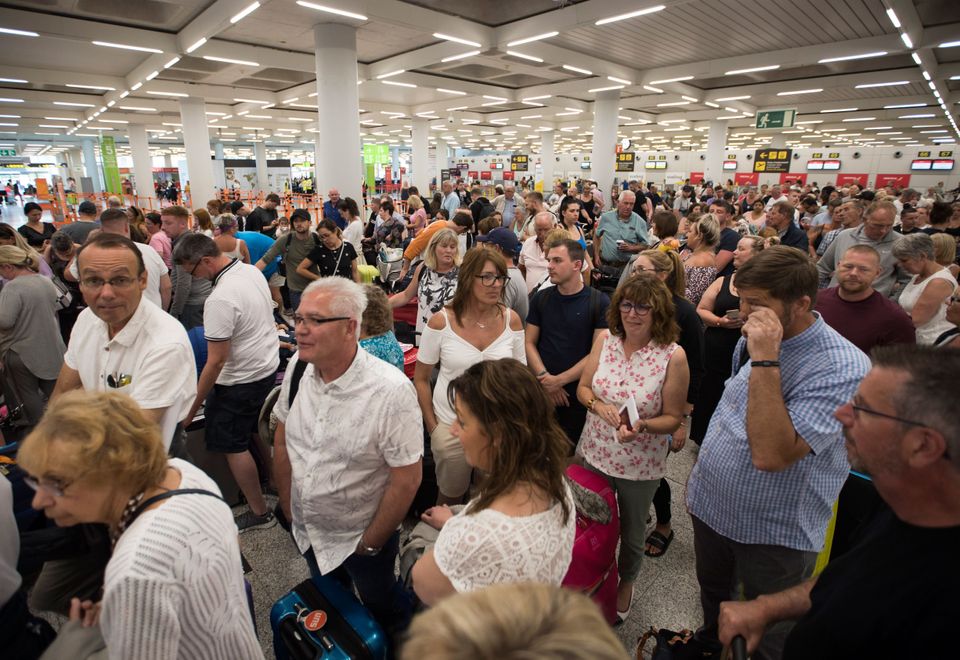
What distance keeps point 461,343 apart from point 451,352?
76 millimetres

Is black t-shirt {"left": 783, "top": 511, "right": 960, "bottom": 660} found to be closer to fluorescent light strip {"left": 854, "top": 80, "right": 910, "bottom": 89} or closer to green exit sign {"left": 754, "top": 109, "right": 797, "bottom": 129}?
fluorescent light strip {"left": 854, "top": 80, "right": 910, "bottom": 89}

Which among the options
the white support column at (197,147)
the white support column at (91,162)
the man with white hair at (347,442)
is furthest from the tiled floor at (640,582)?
the white support column at (91,162)

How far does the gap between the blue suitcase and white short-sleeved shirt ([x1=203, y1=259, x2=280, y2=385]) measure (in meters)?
1.46

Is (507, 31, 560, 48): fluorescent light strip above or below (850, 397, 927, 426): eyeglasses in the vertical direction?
above

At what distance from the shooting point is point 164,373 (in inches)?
81.9

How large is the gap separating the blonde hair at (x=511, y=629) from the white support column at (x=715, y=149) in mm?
24257

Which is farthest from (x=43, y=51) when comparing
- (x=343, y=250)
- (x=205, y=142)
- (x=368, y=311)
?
(x=368, y=311)

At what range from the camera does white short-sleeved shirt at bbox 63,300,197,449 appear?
2066 mm

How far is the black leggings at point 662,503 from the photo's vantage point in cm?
305

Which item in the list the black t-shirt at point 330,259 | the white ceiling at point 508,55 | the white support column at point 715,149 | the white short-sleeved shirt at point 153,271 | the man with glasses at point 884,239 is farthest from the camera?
the white support column at point 715,149

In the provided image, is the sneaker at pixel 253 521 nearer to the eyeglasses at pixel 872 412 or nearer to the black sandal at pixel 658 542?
the black sandal at pixel 658 542

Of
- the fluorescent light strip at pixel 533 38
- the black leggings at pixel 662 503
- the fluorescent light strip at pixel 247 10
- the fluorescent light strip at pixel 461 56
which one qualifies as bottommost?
the black leggings at pixel 662 503

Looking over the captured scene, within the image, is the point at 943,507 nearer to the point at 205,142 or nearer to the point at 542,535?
the point at 542,535

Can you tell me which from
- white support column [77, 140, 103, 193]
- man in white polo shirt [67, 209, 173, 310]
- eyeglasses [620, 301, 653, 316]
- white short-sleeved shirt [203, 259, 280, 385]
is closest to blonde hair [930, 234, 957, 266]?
eyeglasses [620, 301, 653, 316]
